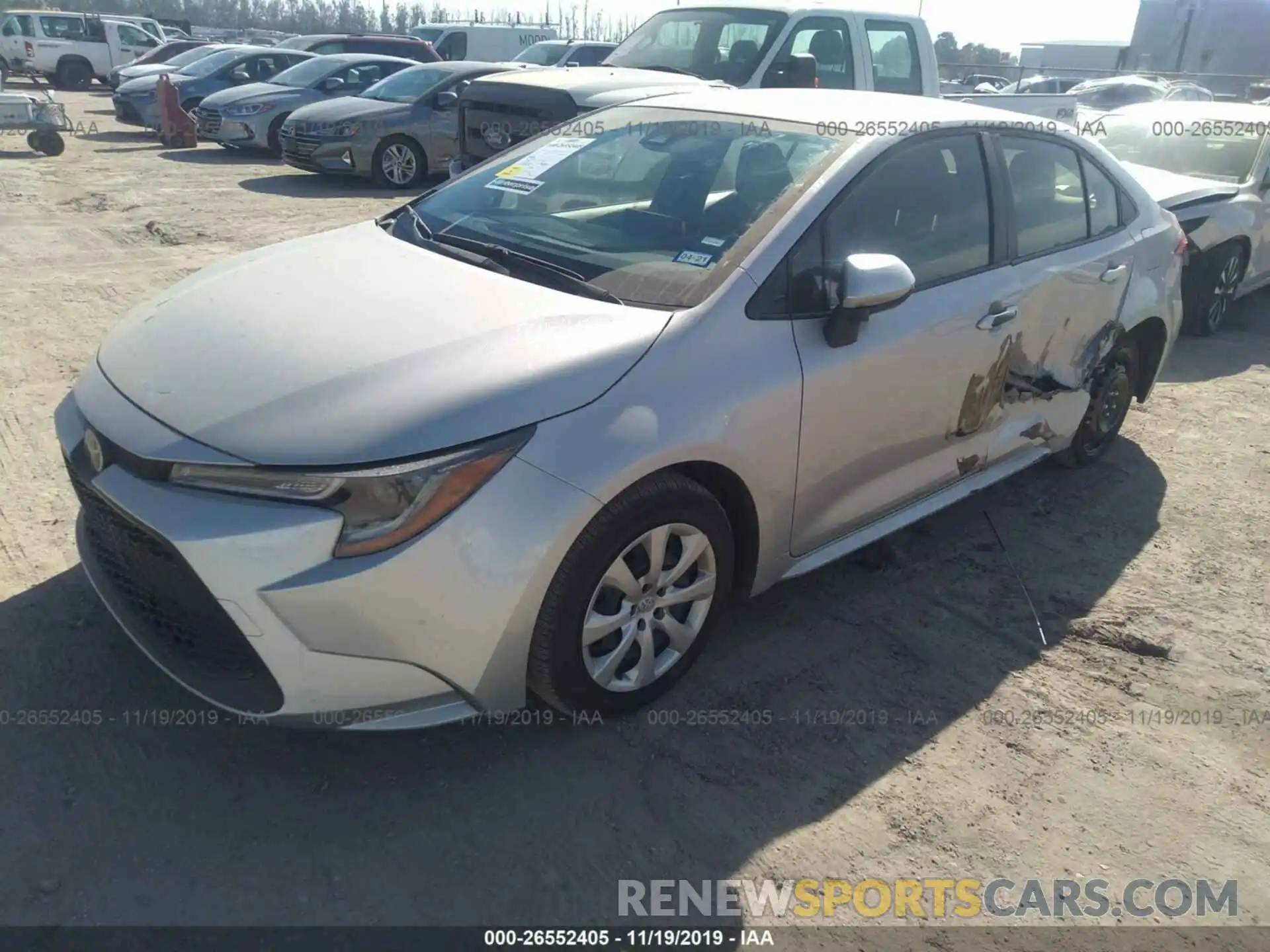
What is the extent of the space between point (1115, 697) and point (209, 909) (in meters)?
A: 2.79

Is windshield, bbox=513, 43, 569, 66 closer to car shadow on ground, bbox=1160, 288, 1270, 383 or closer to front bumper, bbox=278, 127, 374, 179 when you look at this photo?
front bumper, bbox=278, 127, 374, 179

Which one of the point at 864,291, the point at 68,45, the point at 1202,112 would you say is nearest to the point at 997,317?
the point at 864,291

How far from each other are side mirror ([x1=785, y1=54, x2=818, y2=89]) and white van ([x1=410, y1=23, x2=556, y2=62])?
16.2 metres

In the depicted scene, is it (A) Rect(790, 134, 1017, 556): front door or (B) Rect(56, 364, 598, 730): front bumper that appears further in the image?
(A) Rect(790, 134, 1017, 556): front door

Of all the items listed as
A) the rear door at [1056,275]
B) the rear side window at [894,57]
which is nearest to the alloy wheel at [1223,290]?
the rear side window at [894,57]

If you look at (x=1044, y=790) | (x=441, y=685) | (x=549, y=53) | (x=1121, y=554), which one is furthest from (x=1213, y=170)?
(x=549, y=53)

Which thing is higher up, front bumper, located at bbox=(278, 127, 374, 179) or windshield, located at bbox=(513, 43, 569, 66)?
windshield, located at bbox=(513, 43, 569, 66)

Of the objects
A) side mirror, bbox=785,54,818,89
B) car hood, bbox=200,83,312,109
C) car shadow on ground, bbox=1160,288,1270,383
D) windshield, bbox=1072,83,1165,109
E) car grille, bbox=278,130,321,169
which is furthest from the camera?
windshield, bbox=1072,83,1165,109

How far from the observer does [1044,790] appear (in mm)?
2826

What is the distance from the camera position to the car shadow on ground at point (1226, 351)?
662cm

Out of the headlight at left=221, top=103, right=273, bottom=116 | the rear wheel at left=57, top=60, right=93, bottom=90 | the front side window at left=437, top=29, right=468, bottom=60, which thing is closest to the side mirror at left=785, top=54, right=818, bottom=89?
the headlight at left=221, top=103, right=273, bottom=116

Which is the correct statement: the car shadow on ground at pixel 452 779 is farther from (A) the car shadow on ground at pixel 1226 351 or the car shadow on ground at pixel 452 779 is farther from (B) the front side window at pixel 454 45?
(B) the front side window at pixel 454 45

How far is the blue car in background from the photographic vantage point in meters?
16.7

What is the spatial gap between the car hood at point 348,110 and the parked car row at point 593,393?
885 centimetres
